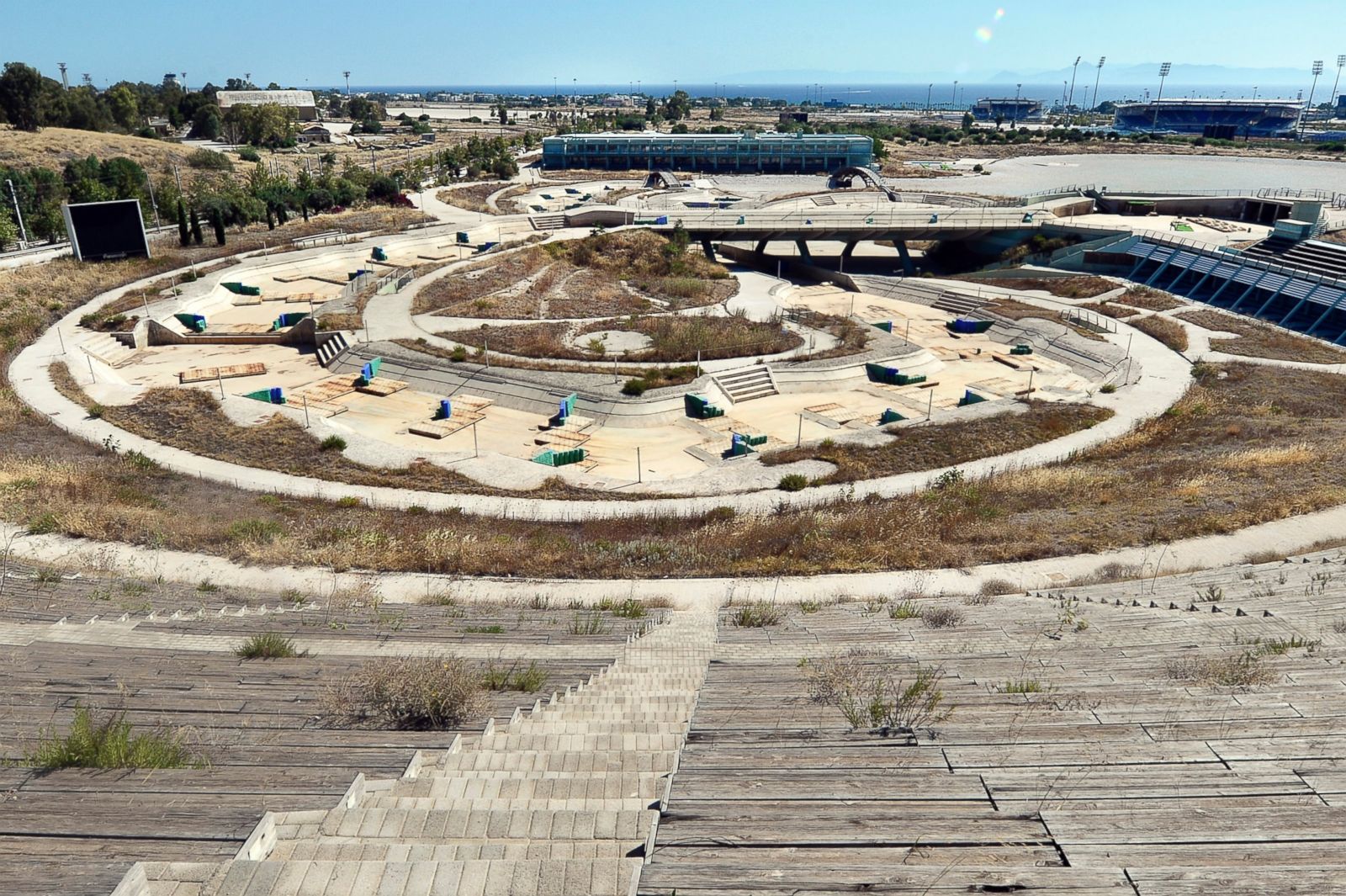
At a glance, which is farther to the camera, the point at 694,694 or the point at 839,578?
the point at 839,578

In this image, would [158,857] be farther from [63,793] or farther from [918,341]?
[918,341]

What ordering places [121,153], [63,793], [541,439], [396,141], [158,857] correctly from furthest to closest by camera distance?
[396,141] < [121,153] < [541,439] < [63,793] < [158,857]

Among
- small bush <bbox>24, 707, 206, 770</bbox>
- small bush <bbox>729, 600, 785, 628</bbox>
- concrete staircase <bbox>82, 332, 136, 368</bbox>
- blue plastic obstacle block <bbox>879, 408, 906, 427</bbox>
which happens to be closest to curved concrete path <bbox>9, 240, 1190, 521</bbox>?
concrete staircase <bbox>82, 332, 136, 368</bbox>

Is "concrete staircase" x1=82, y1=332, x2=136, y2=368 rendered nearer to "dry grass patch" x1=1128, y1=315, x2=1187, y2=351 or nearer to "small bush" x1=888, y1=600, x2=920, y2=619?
"small bush" x1=888, y1=600, x2=920, y2=619

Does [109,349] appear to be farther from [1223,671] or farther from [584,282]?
[1223,671]

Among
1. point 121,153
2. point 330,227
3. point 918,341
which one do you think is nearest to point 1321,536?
point 918,341

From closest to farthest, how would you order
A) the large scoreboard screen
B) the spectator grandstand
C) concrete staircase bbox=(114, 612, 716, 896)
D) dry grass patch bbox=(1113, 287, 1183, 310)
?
concrete staircase bbox=(114, 612, 716, 896), dry grass patch bbox=(1113, 287, 1183, 310), the large scoreboard screen, the spectator grandstand

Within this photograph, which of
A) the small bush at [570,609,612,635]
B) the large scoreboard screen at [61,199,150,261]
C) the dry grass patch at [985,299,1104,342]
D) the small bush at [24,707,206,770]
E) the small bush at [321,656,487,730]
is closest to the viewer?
the small bush at [24,707,206,770]
